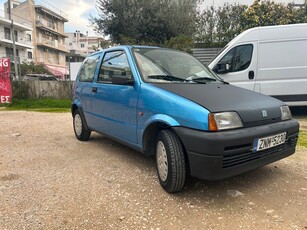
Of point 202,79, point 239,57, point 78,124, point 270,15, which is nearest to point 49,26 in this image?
point 270,15

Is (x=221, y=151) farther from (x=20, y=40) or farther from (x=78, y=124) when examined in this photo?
(x=20, y=40)

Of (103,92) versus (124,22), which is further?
(124,22)

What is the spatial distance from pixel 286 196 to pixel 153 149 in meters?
1.54

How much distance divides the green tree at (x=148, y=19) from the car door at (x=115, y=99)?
891 cm

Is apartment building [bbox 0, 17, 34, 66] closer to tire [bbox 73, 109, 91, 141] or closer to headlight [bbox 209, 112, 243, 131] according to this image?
tire [bbox 73, 109, 91, 141]

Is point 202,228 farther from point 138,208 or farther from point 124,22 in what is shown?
point 124,22

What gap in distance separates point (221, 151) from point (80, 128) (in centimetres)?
337

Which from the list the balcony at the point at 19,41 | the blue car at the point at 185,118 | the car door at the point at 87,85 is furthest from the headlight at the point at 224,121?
the balcony at the point at 19,41

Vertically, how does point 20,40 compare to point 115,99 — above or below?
above

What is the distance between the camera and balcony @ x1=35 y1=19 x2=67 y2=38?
44478 millimetres

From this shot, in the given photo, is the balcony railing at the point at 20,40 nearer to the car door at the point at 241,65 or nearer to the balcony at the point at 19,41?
the balcony at the point at 19,41

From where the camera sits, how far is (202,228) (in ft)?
7.21

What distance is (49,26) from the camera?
48.3 meters

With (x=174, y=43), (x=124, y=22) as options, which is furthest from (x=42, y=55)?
(x=174, y=43)
